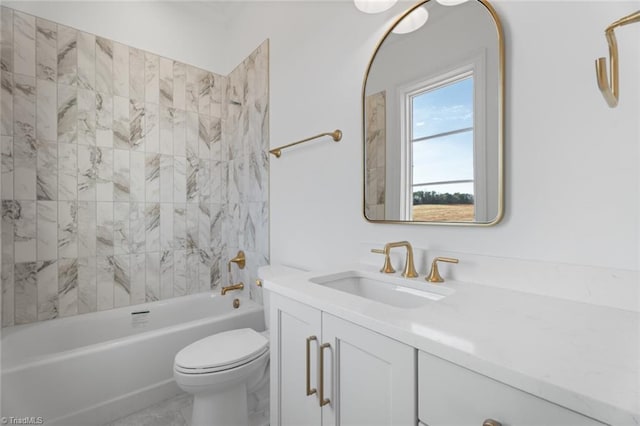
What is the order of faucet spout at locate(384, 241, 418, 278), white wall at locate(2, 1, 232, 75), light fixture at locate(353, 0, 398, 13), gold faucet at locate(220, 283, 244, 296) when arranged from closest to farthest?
faucet spout at locate(384, 241, 418, 278) → light fixture at locate(353, 0, 398, 13) → white wall at locate(2, 1, 232, 75) → gold faucet at locate(220, 283, 244, 296)

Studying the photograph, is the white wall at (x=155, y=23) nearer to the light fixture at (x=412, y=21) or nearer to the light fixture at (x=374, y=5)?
the light fixture at (x=374, y=5)

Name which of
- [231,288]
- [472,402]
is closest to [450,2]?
[472,402]

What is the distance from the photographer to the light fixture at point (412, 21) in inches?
45.1

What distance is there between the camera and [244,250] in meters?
2.44

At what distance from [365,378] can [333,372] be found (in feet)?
0.40

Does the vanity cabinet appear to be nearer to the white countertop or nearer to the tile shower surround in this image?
the white countertop

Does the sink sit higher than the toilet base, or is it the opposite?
the sink

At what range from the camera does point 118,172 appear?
Result: 7.12 ft

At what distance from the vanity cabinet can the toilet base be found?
423mm

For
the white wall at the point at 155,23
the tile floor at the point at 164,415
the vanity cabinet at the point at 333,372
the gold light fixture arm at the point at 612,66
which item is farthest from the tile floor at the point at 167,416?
the white wall at the point at 155,23

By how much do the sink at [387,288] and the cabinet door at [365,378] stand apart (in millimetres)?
336

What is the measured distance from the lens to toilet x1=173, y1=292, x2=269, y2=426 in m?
1.30

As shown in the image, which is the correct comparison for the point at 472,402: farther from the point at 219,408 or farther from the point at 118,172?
the point at 118,172

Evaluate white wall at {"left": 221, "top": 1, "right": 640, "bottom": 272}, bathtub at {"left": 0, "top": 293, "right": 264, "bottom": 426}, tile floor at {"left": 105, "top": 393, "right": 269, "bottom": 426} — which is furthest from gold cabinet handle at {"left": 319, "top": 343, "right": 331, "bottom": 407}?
bathtub at {"left": 0, "top": 293, "right": 264, "bottom": 426}
